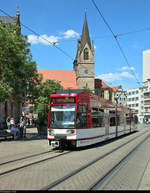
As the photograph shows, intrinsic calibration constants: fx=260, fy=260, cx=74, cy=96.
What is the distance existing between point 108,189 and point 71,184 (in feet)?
2.92

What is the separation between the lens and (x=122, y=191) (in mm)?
5547

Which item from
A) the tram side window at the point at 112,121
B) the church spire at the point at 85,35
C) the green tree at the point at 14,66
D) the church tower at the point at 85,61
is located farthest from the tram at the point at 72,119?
the church spire at the point at 85,35

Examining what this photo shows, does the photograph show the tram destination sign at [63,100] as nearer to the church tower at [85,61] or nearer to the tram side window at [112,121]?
the tram side window at [112,121]

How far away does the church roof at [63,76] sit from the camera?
8131 centimetres

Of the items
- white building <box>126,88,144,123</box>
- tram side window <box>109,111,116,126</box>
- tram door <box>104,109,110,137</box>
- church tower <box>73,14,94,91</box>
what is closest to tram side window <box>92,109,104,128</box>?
tram door <box>104,109,110,137</box>

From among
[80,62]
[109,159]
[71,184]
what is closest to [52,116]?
[109,159]

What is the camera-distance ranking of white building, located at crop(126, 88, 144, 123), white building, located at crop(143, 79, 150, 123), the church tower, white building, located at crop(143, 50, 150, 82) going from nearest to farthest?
1. the church tower
2. white building, located at crop(143, 79, 150, 123)
3. white building, located at crop(143, 50, 150, 82)
4. white building, located at crop(126, 88, 144, 123)

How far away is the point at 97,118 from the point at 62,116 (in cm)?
287

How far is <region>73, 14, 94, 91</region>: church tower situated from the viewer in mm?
71000

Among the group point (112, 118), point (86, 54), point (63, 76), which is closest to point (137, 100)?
point (63, 76)

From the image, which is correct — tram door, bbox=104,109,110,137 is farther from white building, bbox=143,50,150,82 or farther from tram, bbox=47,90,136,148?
white building, bbox=143,50,150,82

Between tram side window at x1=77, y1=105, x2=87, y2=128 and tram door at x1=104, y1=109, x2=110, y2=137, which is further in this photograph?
tram door at x1=104, y1=109, x2=110, y2=137

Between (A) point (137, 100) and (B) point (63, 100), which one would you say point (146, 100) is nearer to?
(A) point (137, 100)

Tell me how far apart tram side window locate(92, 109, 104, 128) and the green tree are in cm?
586
